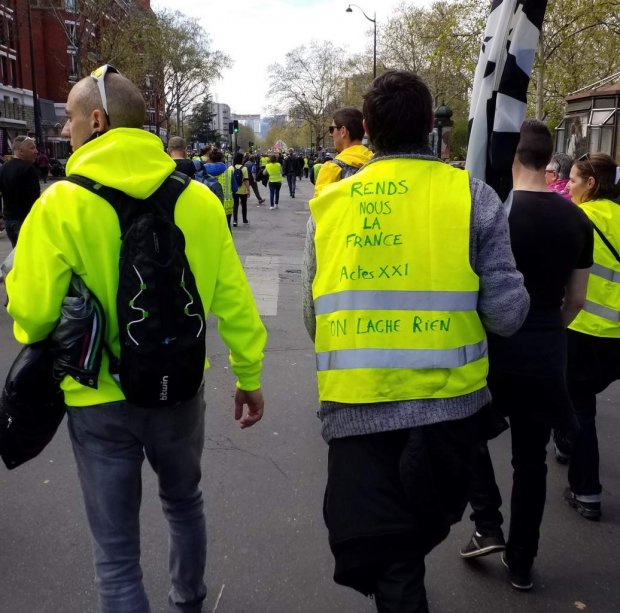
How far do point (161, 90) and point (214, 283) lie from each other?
64215 millimetres

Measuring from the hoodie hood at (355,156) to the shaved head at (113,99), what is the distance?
2391 millimetres

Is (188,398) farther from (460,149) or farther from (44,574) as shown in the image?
(460,149)

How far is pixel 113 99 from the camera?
6.95ft

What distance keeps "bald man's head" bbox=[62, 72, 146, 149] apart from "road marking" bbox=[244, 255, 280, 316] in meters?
5.75

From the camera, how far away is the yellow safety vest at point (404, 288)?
6.57ft

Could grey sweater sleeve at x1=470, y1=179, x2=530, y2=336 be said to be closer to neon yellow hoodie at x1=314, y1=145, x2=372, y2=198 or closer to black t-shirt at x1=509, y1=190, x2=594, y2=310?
black t-shirt at x1=509, y1=190, x2=594, y2=310

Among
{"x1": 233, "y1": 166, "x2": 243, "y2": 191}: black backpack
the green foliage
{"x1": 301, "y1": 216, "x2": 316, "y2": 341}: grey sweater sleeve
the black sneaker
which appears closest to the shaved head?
{"x1": 301, "y1": 216, "x2": 316, "y2": 341}: grey sweater sleeve

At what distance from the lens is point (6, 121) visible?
4359cm

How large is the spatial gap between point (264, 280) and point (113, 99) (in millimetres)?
7755

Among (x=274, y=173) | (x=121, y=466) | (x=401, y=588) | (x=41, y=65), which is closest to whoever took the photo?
(x=401, y=588)

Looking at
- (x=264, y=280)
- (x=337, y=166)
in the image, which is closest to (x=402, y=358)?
(x=337, y=166)

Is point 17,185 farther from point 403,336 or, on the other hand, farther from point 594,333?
point 403,336

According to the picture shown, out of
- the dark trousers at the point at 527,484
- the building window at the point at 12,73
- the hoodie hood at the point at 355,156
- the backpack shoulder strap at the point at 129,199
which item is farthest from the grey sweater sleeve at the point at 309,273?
the building window at the point at 12,73

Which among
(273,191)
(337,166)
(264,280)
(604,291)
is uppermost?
(337,166)
